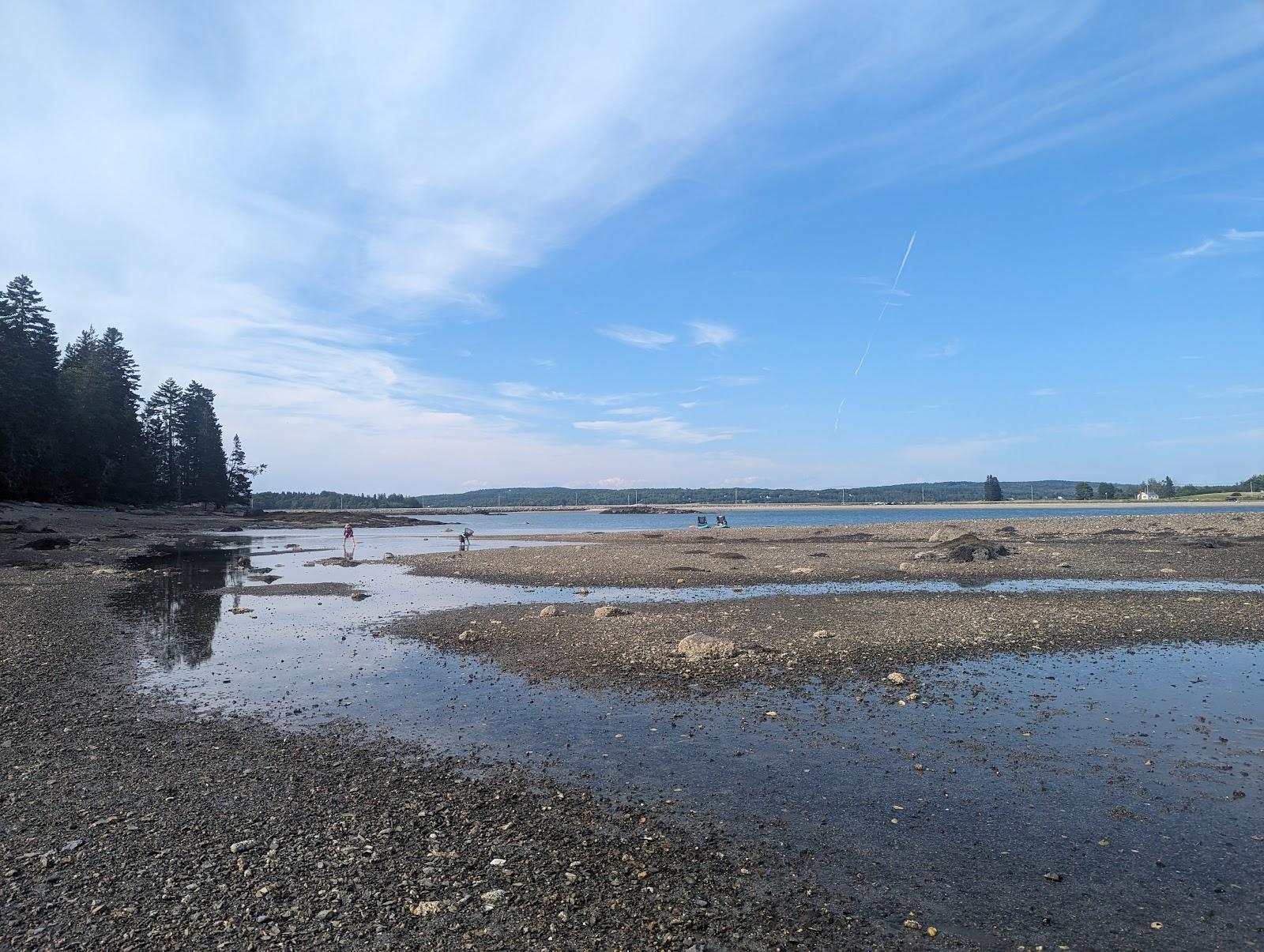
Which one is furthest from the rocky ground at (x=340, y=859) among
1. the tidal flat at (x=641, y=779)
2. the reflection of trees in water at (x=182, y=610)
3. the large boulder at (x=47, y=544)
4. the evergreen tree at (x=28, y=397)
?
the evergreen tree at (x=28, y=397)

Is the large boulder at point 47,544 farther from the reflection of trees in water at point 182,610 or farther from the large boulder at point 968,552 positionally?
the large boulder at point 968,552

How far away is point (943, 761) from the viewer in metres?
8.77

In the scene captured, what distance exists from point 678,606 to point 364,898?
15.9m

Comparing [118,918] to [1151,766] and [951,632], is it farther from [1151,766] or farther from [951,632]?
[951,632]

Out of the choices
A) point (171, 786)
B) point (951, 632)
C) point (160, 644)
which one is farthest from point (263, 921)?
point (951, 632)

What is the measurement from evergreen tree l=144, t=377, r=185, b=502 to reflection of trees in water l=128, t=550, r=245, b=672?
3057 inches

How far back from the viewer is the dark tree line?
59.8 m

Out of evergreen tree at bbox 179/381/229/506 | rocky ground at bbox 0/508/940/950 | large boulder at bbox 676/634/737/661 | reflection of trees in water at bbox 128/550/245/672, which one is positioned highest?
evergreen tree at bbox 179/381/229/506

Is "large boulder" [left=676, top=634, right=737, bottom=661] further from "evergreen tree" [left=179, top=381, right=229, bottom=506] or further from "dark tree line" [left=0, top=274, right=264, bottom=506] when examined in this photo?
"evergreen tree" [left=179, top=381, right=229, bottom=506]

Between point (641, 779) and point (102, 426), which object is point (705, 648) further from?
point (102, 426)

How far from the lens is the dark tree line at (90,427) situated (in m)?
59.8

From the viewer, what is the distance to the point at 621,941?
5121 mm

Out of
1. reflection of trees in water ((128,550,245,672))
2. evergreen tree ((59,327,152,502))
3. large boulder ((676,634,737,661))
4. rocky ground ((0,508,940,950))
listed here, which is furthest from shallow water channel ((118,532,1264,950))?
evergreen tree ((59,327,152,502))

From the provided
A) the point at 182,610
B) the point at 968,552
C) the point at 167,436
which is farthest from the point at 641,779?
the point at 167,436
